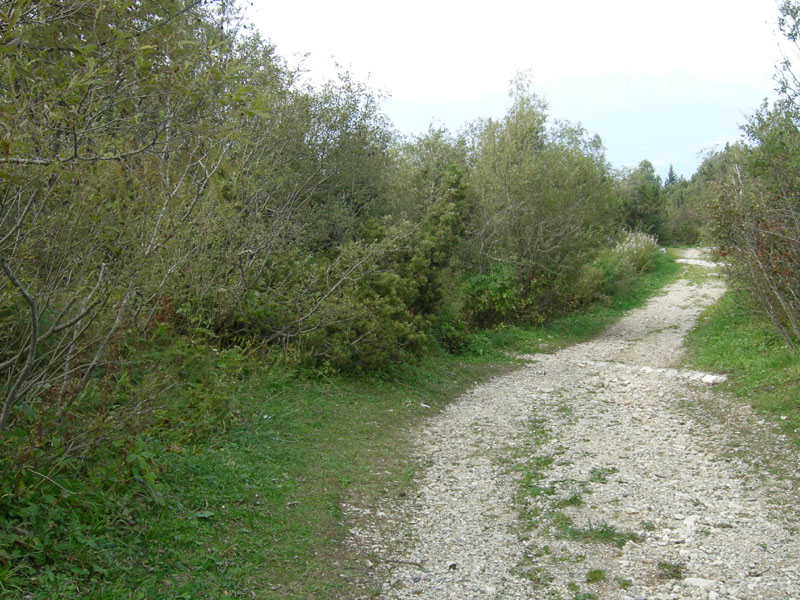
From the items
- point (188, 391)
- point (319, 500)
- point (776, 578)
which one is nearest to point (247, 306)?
point (188, 391)

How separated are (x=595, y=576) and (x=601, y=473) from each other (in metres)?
2.37

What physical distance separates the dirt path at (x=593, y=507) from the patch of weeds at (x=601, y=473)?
0.09 feet

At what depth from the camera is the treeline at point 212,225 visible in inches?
158

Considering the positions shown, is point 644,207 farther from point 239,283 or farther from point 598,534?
point 598,534

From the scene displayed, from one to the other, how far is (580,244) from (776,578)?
14.2 meters

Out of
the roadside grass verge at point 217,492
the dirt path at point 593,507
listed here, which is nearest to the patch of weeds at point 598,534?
the dirt path at point 593,507

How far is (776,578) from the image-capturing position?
4.70 meters

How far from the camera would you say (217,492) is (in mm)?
5453

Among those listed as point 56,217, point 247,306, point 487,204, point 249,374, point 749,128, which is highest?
point 749,128

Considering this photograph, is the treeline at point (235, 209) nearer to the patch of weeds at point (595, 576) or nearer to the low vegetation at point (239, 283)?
the low vegetation at point (239, 283)

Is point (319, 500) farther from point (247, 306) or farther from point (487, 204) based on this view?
point (487, 204)

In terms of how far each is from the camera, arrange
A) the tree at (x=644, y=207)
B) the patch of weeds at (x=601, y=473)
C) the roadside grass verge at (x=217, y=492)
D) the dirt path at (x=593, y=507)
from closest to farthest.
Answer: the roadside grass verge at (x=217, y=492) < the dirt path at (x=593, y=507) < the patch of weeds at (x=601, y=473) < the tree at (x=644, y=207)

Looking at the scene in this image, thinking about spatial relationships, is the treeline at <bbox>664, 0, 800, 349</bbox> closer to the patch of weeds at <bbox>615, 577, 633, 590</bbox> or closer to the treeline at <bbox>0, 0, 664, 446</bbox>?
the treeline at <bbox>0, 0, 664, 446</bbox>

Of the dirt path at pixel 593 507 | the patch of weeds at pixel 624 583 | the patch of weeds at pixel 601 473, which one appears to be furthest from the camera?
the patch of weeds at pixel 601 473
